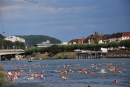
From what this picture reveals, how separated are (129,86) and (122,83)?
4921mm

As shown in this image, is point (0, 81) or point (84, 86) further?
point (84, 86)

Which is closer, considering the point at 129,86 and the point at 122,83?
the point at 129,86

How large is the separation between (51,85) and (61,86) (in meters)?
3.03

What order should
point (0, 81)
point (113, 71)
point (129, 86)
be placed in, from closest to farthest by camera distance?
point (0, 81), point (129, 86), point (113, 71)

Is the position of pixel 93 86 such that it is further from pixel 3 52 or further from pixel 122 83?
pixel 3 52

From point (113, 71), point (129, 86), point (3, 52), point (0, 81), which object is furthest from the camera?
point (3, 52)

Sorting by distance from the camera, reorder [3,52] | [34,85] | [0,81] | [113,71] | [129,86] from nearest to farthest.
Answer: [0,81] → [129,86] → [34,85] → [113,71] → [3,52]

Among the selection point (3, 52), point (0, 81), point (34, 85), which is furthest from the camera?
point (3, 52)

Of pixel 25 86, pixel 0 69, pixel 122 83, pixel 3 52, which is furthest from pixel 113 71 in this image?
pixel 3 52

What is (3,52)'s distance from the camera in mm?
179500

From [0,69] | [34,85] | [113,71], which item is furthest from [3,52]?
[0,69]

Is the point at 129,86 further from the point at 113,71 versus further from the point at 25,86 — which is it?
the point at 113,71


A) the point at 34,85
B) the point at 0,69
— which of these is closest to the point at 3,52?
the point at 34,85

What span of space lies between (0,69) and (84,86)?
925 inches
